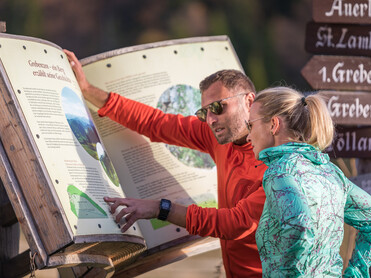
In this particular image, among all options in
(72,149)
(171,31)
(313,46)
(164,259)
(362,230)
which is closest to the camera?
(362,230)

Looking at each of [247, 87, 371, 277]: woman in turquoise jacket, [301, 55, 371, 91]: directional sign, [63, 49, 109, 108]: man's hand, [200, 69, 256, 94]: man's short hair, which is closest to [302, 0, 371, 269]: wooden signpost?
[301, 55, 371, 91]: directional sign

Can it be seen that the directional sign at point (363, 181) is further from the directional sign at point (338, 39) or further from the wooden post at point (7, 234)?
the wooden post at point (7, 234)

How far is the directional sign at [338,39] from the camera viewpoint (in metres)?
4.07

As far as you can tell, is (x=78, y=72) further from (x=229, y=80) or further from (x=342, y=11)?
(x=342, y=11)

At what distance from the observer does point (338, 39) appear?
4090mm

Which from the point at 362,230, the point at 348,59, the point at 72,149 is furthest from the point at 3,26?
the point at 348,59

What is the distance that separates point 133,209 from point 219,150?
69cm

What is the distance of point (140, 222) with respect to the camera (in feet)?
11.0

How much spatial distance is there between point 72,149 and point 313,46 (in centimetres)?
183

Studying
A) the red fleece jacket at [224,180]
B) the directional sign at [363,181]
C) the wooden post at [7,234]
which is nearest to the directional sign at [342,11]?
the directional sign at [363,181]

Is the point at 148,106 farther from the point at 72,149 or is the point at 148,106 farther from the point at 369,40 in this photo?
the point at 369,40

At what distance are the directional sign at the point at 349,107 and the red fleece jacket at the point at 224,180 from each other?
37.7 inches

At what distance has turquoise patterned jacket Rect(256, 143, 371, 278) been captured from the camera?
2.11 m

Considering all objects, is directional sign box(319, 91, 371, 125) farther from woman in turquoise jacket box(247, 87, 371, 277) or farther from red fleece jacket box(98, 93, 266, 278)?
woman in turquoise jacket box(247, 87, 371, 277)
